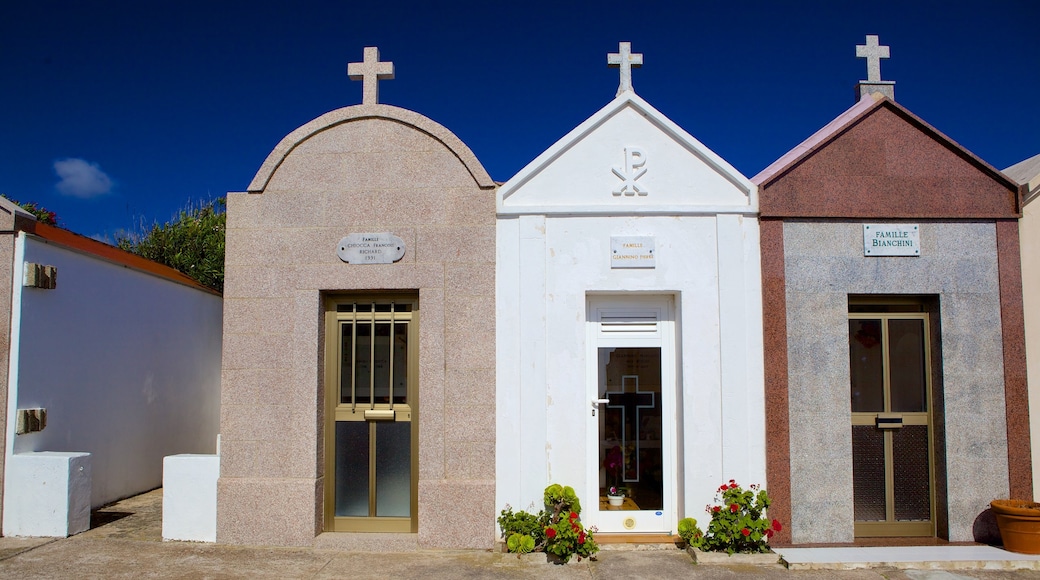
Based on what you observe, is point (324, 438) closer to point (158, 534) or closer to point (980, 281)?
point (158, 534)

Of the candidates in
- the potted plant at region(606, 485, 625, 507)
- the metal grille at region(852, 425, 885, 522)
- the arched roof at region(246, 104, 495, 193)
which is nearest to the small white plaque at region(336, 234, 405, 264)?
the arched roof at region(246, 104, 495, 193)

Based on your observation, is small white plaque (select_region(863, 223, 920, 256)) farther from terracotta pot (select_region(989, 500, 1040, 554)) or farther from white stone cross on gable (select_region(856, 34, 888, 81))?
terracotta pot (select_region(989, 500, 1040, 554))

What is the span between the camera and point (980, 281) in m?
6.95

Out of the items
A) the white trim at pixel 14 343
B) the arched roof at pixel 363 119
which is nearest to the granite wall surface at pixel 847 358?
the arched roof at pixel 363 119

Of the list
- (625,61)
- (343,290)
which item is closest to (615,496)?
(343,290)

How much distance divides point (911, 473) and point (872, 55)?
13.5 feet

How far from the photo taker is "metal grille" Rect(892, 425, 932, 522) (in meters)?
6.92

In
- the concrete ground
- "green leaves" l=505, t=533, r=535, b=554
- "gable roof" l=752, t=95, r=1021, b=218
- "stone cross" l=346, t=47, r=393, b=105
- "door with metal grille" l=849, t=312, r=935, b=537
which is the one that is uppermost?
"stone cross" l=346, t=47, r=393, b=105

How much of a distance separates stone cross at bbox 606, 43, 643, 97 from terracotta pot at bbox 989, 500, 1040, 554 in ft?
16.7

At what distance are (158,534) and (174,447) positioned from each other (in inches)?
139

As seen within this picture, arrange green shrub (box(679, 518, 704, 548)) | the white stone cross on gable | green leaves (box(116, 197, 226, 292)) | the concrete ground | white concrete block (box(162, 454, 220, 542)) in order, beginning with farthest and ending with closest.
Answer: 1. green leaves (box(116, 197, 226, 292))
2. the white stone cross on gable
3. white concrete block (box(162, 454, 220, 542))
4. green shrub (box(679, 518, 704, 548))
5. the concrete ground

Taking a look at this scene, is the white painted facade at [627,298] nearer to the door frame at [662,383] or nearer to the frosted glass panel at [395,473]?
the door frame at [662,383]

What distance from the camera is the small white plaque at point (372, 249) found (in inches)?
271

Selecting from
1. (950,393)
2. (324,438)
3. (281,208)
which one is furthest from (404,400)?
(950,393)
